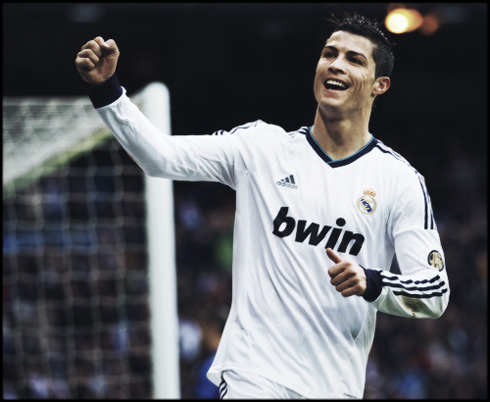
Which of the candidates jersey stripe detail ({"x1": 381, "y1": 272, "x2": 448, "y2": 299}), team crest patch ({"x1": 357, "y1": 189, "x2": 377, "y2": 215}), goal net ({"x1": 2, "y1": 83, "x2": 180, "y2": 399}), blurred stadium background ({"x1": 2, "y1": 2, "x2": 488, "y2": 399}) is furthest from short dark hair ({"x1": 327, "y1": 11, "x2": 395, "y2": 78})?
blurred stadium background ({"x1": 2, "y1": 2, "x2": 488, "y2": 399})

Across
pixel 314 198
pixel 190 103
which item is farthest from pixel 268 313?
pixel 190 103

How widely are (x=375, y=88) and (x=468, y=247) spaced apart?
8.96m

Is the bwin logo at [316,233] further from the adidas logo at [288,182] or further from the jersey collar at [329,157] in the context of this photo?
the jersey collar at [329,157]

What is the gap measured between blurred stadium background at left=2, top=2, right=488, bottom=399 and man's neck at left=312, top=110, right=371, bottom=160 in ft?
15.8

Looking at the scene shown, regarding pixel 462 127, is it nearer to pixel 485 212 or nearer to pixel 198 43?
pixel 485 212

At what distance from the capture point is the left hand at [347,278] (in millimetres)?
2828

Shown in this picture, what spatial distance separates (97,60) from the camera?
117 inches

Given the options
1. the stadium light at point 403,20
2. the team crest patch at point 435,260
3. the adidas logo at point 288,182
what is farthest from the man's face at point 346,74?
the stadium light at point 403,20

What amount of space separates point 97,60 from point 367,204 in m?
1.11

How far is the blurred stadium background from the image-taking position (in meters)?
9.42

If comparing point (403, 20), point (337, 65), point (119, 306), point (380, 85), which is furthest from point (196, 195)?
point (337, 65)

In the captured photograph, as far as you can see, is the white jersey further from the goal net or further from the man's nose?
the goal net

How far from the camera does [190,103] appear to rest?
13.1 metres

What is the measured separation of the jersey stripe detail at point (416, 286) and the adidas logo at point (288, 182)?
0.52 meters
